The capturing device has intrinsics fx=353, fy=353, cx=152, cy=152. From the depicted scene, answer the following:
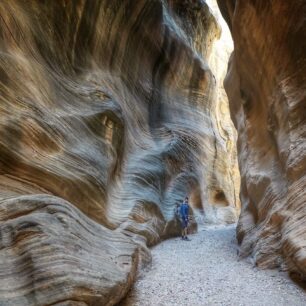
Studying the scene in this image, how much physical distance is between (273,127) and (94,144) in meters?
4.61

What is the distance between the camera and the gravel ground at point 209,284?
5.48 metres

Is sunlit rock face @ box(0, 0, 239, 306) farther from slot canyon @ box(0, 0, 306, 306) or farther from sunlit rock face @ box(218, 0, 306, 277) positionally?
sunlit rock face @ box(218, 0, 306, 277)

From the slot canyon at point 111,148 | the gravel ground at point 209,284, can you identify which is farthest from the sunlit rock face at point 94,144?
the gravel ground at point 209,284

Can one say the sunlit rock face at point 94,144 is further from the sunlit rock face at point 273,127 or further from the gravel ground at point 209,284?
the sunlit rock face at point 273,127

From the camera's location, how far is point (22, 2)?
955 cm

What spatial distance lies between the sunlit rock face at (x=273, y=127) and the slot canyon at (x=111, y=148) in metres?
0.04

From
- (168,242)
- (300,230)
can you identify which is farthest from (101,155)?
(300,230)

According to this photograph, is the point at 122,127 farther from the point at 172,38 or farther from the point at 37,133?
the point at 172,38

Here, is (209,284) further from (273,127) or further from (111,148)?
(111,148)

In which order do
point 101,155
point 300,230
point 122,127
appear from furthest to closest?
point 122,127, point 101,155, point 300,230

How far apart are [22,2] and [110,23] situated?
4.64 metres

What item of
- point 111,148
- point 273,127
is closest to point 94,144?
point 111,148

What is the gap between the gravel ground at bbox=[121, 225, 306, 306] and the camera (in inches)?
216

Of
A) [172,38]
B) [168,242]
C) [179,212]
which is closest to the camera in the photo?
[168,242]
